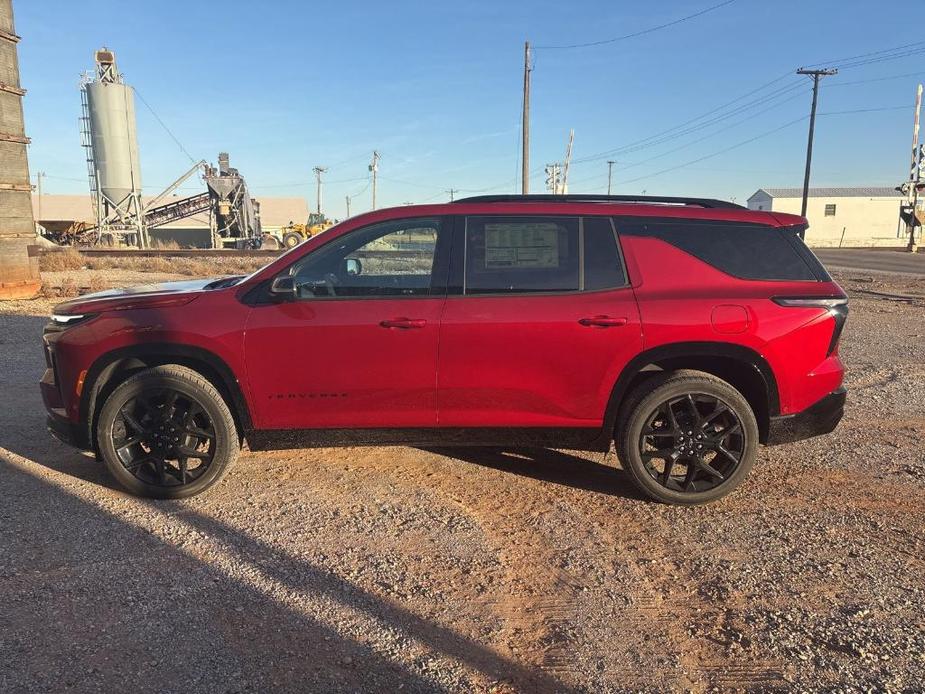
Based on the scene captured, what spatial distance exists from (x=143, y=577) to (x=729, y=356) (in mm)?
3422

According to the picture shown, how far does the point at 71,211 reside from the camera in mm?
73625

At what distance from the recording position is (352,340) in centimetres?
379

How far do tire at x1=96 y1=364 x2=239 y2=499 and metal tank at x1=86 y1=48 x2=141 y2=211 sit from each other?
4634 cm

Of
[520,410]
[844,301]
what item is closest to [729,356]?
A: [844,301]

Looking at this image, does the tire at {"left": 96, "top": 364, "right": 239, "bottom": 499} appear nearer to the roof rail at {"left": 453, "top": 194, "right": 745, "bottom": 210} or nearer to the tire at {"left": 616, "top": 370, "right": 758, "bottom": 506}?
the roof rail at {"left": 453, "top": 194, "right": 745, "bottom": 210}

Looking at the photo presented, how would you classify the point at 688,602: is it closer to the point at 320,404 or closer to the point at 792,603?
the point at 792,603

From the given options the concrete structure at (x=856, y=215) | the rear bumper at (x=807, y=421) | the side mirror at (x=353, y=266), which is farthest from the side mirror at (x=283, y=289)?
the concrete structure at (x=856, y=215)

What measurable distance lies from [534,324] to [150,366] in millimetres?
2378

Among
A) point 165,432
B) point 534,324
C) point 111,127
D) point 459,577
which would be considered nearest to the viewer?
point 459,577

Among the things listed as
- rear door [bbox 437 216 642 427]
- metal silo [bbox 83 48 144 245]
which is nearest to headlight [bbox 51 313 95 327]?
rear door [bbox 437 216 642 427]

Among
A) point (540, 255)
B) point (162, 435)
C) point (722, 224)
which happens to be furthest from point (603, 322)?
point (162, 435)

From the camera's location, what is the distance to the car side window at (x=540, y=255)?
387cm

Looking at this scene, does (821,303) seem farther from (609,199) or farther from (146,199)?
(146,199)

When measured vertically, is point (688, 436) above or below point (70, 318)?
below
